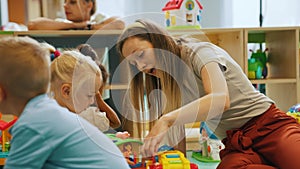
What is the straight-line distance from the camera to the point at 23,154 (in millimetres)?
820

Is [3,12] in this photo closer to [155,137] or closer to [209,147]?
[209,147]

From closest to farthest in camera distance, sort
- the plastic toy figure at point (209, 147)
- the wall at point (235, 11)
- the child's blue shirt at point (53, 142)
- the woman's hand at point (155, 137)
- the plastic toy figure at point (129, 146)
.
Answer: the child's blue shirt at point (53, 142) → the woman's hand at point (155, 137) → the plastic toy figure at point (129, 146) → the plastic toy figure at point (209, 147) → the wall at point (235, 11)

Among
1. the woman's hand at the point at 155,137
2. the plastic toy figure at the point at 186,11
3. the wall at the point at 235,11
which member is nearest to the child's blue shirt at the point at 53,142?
the woman's hand at the point at 155,137

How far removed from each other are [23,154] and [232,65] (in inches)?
32.4

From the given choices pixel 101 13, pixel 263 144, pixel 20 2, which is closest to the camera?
pixel 263 144

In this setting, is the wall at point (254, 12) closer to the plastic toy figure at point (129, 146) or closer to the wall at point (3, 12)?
the wall at point (3, 12)

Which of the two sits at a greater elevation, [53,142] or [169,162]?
[53,142]

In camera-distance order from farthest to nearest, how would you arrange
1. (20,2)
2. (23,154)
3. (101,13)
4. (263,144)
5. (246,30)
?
(20,2) → (101,13) → (246,30) → (263,144) → (23,154)

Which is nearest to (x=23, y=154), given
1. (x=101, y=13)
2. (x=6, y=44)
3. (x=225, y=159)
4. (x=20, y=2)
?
(x=6, y=44)

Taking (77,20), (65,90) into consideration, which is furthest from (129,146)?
(77,20)

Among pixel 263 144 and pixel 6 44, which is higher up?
pixel 6 44

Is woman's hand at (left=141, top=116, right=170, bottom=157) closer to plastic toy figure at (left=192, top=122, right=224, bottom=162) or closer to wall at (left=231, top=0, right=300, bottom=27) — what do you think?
plastic toy figure at (left=192, top=122, right=224, bottom=162)

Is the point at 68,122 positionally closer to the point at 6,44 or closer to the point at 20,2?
the point at 6,44

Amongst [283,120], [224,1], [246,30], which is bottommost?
[283,120]
